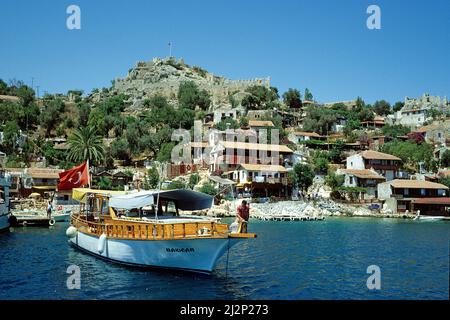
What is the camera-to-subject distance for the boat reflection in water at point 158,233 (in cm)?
1877

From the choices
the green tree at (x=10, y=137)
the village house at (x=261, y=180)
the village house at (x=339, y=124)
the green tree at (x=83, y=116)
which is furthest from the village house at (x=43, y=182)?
the village house at (x=339, y=124)

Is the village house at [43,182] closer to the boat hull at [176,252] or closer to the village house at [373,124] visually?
the boat hull at [176,252]

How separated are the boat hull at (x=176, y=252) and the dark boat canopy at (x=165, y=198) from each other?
5.71 ft

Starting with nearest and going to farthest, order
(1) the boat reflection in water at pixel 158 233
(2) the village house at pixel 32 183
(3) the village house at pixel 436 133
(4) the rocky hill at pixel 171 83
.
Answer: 1. (1) the boat reflection in water at pixel 158 233
2. (2) the village house at pixel 32 183
3. (3) the village house at pixel 436 133
4. (4) the rocky hill at pixel 171 83

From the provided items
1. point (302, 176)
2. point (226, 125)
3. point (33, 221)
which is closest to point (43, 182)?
point (33, 221)

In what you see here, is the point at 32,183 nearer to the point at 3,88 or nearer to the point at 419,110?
the point at 3,88

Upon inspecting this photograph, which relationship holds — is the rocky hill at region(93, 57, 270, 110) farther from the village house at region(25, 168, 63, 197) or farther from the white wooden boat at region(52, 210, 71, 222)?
the white wooden boat at region(52, 210, 71, 222)

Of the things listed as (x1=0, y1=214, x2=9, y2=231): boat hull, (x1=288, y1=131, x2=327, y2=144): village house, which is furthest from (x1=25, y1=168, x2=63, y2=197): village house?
(x1=288, y1=131, x2=327, y2=144): village house

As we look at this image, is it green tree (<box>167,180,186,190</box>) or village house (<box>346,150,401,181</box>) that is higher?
village house (<box>346,150,401,181</box>)

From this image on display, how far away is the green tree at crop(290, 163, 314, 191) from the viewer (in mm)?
63062

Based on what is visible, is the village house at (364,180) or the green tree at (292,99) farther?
the green tree at (292,99)

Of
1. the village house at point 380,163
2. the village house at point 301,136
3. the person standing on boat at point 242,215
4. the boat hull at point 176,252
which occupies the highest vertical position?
the village house at point 301,136

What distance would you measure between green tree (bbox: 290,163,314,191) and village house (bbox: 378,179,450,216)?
10.4 metres
